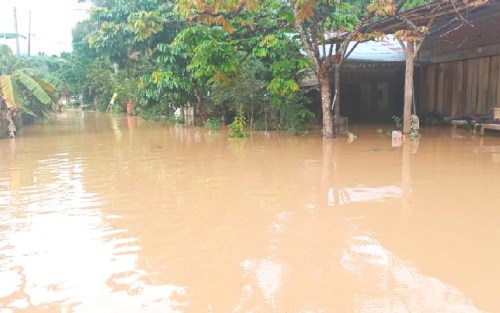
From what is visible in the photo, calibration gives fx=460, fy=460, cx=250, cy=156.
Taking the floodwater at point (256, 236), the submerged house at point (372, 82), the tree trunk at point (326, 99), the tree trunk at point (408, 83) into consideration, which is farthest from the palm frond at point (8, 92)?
the tree trunk at point (408, 83)

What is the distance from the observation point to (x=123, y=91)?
29391 millimetres

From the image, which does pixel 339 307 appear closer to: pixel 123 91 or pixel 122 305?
pixel 122 305

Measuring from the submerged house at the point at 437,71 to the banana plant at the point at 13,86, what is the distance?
914 centimetres

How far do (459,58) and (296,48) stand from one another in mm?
5235

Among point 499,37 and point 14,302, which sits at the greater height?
point 499,37

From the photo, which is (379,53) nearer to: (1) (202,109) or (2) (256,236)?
(1) (202,109)

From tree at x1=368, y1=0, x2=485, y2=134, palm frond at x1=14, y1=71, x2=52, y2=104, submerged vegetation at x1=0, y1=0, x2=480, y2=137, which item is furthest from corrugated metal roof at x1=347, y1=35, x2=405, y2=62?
palm frond at x1=14, y1=71, x2=52, y2=104

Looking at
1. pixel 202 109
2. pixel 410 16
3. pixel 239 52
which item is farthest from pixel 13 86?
pixel 410 16

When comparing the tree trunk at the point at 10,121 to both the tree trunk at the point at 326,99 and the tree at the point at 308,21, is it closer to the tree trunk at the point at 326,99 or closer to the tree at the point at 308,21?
the tree at the point at 308,21

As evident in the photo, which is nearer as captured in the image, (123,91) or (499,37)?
(499,37)

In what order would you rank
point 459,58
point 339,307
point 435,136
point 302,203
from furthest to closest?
point 459,58 → point 435,136 → point 302,203 → point 339,307

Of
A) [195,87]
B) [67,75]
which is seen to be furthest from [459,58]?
[67,75]

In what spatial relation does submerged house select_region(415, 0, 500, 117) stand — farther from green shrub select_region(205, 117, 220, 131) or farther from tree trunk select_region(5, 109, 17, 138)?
tree trunk select_region(5, 109, 17, 138)

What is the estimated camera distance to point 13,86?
14297 millimetres
